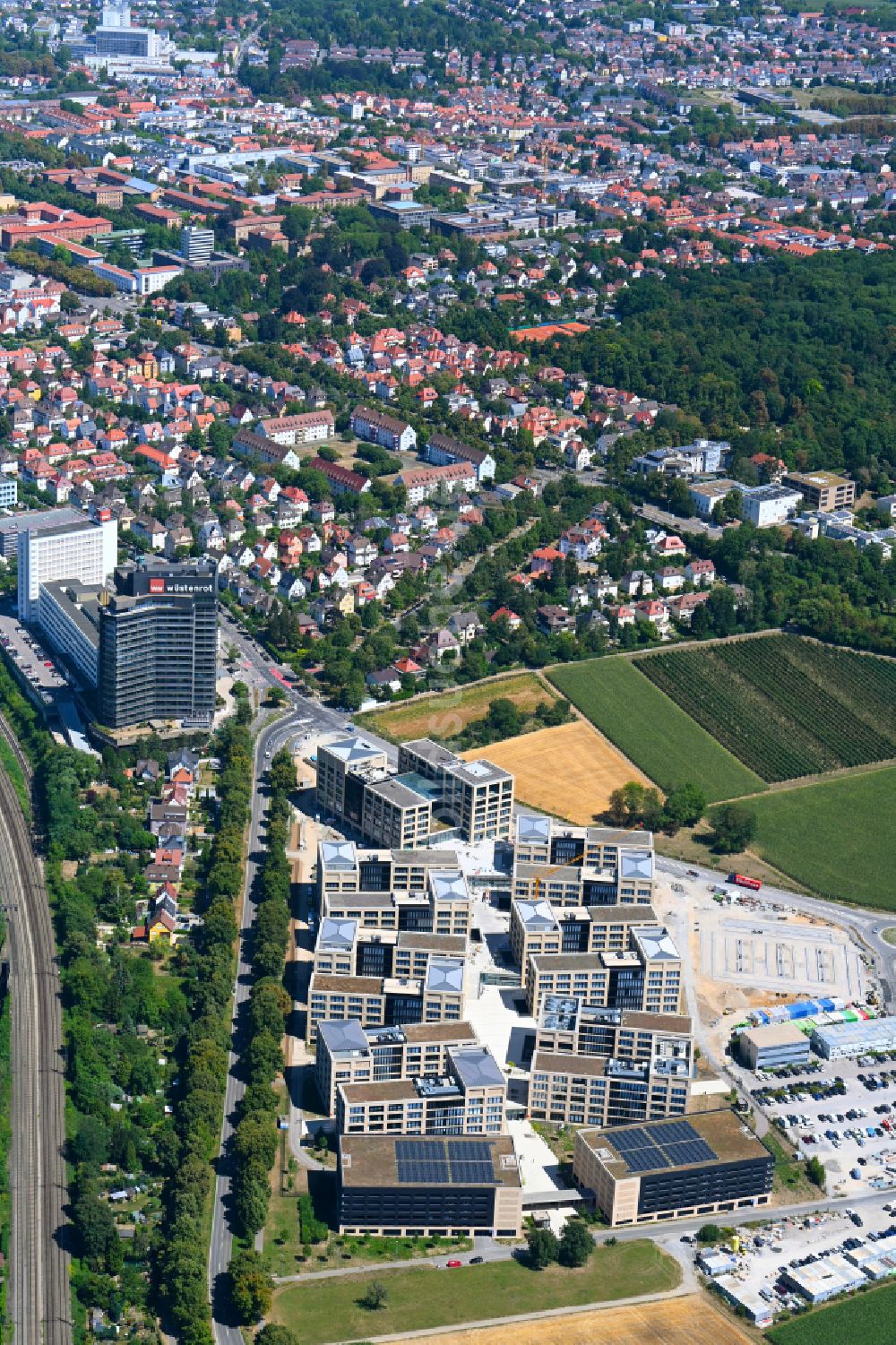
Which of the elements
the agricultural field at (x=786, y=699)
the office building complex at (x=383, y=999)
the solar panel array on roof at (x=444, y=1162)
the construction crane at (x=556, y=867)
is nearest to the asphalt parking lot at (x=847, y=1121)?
the office building complex at (x=383, y=999)

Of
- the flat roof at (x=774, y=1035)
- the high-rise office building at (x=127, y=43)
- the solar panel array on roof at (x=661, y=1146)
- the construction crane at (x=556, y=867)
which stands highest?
the high-rise office building at (x=127, y=43)

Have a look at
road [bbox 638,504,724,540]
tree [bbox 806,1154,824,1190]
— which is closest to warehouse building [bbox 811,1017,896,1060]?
tree [bbox 806,1154,824,1190]

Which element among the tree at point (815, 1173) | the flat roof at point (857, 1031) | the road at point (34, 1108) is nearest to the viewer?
the road at point (34, 1108)

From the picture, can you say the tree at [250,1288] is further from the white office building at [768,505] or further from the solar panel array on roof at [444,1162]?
the white office building at [768,505]

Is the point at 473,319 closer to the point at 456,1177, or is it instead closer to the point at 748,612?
the point at 748,612

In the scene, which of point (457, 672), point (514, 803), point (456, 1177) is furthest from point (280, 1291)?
point (457, 672)

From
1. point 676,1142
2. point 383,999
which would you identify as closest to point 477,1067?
point 383,999
